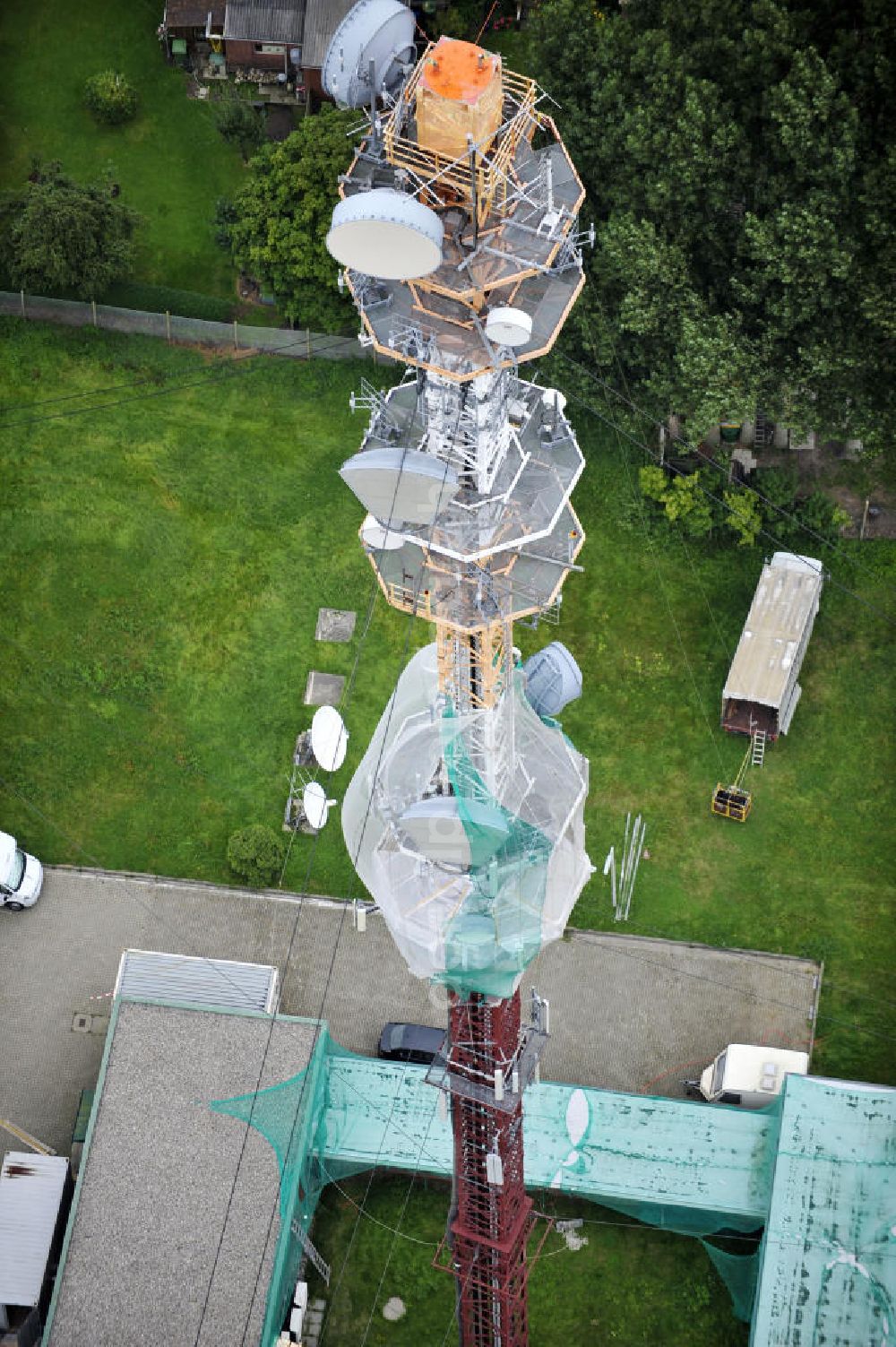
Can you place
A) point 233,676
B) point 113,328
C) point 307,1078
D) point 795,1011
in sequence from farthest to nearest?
point 113,328
point 233,676
point 795,1011
point 307,1078

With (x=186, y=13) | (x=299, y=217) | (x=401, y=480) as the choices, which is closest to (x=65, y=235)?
(x=299, y=217)

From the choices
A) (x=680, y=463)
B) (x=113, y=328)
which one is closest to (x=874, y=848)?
(x=680, y=463)

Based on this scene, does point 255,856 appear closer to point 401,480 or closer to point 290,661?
point 290,661

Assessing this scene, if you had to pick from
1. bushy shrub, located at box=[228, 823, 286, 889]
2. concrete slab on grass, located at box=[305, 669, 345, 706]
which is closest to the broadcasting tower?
bushy shrub, located at box=[228, 823, 286, 889]

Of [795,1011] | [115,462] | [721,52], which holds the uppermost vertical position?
[721,52]

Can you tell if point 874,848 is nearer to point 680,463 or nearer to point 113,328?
point 680,463

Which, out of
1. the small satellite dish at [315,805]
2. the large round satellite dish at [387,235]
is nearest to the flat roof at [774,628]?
the small satellite dish at [315,805]

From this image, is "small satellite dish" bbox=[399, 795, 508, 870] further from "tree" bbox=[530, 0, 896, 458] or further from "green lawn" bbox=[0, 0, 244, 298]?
"green lawn" bbox=[0, 0, 244, 298]

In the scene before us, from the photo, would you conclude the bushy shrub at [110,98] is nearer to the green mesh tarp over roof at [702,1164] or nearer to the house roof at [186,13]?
the house roof at [186,13]
